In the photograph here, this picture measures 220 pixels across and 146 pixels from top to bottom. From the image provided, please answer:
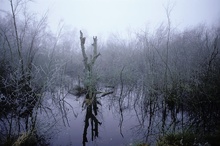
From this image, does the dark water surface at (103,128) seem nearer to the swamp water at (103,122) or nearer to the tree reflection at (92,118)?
the swamp water at (103,122)

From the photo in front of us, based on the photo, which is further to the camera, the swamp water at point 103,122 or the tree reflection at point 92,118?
the tree reflection at point 92,118

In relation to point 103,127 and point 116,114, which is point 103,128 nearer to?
point 103,127

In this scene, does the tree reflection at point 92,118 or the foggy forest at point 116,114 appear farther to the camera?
the tree reflection at point 92,118

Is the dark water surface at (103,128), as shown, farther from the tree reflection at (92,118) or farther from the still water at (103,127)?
the tree reflection at (92,118)

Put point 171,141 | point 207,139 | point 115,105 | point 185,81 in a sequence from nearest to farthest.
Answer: point 171,141 → point 207,139 → point 185,81 → point 115,105

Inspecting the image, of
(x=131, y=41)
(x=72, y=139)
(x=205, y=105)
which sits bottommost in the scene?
(x=72, y=139)

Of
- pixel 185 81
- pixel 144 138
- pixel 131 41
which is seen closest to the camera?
pixel 144 138

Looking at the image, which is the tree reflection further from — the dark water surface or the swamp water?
the dark water surface

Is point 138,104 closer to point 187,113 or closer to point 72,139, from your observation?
point 187,113

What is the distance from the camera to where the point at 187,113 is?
943 cm

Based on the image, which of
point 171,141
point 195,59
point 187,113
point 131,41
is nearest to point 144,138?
point 171,141

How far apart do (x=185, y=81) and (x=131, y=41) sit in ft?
40.3

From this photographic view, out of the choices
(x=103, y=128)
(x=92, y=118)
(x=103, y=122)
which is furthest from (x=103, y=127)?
(x=92, y=118)

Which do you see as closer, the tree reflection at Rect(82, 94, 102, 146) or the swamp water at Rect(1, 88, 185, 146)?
the swamp water at Rect(1, 88, 185, 146)
